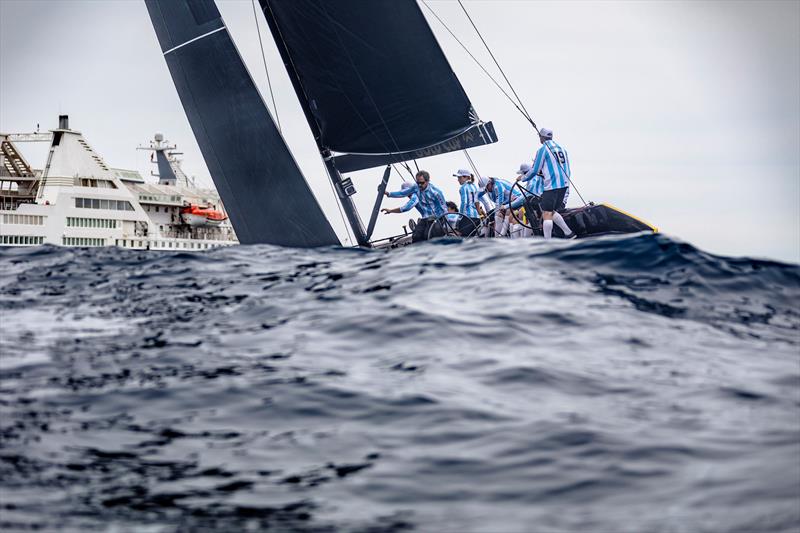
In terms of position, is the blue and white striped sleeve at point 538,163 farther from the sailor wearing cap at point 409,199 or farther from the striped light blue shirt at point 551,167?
the sailor wearing cap at point 409,199

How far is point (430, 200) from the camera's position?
15.9 metres

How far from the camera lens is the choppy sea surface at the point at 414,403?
2.95 meters

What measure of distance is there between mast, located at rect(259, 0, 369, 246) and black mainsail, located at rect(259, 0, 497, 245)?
0.07ft

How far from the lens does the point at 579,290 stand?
6695 millimetres

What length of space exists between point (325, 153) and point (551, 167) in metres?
5.45

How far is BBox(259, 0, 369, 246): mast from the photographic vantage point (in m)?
17.4

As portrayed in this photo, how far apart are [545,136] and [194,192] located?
57.4m

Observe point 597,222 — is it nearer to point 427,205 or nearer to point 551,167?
point 551,167

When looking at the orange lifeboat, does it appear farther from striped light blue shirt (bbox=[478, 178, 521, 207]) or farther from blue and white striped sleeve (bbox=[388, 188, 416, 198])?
striped light blue shirt (bbox=[478, 178, 521, 207])

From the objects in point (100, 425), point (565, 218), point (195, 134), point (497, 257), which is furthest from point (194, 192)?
point (100, 425)

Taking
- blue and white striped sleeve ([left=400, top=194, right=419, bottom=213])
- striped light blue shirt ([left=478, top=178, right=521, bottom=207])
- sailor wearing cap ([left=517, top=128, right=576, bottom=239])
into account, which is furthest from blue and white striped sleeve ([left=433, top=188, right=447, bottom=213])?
sailor wearing cap ([left=517, top=128, right=576, bottom=239])

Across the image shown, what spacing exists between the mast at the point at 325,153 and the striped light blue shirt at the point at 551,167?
436 centimetres

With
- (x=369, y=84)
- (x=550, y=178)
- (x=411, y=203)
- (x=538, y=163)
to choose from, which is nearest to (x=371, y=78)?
(x=369, y=84)

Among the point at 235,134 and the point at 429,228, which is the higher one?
the point at 235,134
